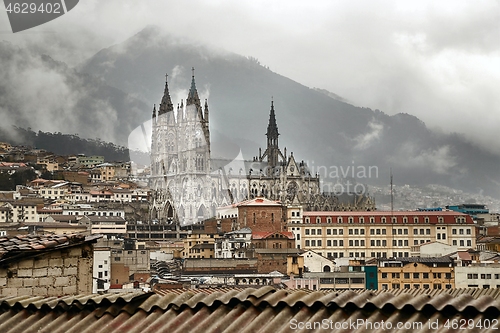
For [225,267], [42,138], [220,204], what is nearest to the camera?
[225,267]

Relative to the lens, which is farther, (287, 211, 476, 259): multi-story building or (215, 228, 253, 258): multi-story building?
(287, 211, 476, 259): multi-story building

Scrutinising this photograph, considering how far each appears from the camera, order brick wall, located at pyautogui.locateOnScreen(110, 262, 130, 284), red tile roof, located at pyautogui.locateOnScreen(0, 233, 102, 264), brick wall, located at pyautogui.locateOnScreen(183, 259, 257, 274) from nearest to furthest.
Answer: red tile roof, located at pyautogui.locateOnScreen(0, 233, 102, 264)
brick wall, located at pyautogui.locateOnScreen(110, 262, 130, 284)
brick wall, located at pyautogui.locateOnScreen(183, 259, 257, 274)

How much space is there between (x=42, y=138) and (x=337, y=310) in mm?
186621

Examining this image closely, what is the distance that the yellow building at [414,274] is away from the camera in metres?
65.9

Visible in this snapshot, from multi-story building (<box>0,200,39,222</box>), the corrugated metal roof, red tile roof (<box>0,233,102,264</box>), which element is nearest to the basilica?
multi-story building (<box>0,200,39,222</box>)

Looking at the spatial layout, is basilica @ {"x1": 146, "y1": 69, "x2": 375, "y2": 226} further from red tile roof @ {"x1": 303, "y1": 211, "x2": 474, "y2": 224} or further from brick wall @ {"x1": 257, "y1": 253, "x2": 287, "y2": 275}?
brick wall @ {"x1": 257, "y1": 253, "x2": 287, "y2": 275}

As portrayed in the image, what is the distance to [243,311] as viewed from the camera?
805cm

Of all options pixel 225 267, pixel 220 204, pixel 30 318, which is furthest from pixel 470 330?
pixel 220 204

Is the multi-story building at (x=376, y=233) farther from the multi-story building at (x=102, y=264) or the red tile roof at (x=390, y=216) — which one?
the multi-story building at (x=102, y=264)

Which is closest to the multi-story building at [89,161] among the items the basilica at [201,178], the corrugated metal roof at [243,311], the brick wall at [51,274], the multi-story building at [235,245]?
the basilica at [201,178]

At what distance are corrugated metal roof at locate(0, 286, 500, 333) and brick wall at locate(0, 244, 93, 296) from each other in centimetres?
267

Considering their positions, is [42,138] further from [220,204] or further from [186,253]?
[186,253]

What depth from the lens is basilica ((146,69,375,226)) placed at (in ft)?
415

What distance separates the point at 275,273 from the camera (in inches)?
2859
